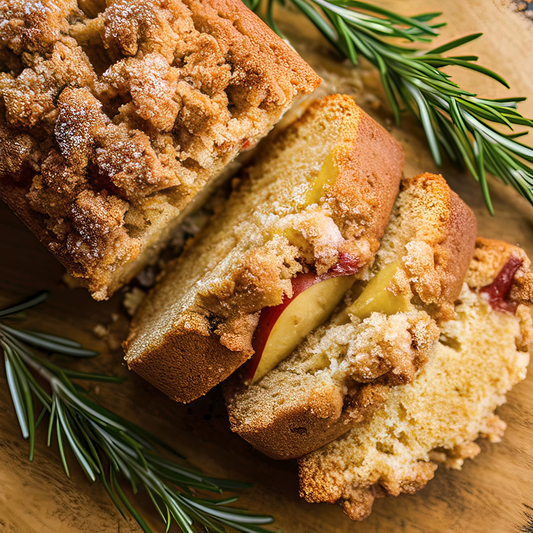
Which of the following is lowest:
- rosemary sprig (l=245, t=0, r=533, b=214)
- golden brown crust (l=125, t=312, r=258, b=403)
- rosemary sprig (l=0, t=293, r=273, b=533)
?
rosemary sprig (l=0, t=293, r=273, b=533)

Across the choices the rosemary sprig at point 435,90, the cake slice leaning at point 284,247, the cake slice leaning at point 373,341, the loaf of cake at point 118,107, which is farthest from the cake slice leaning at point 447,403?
the loaf of cake at point 118,107

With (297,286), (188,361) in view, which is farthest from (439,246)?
(188,361)

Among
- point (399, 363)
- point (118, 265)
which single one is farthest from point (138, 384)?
point (399, 363)

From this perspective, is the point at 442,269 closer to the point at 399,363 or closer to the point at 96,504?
the point at 399,363

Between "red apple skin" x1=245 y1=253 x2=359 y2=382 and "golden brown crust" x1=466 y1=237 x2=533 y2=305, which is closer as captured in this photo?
"red apple skin" x1=245 y1=253 x2=359 y2=382

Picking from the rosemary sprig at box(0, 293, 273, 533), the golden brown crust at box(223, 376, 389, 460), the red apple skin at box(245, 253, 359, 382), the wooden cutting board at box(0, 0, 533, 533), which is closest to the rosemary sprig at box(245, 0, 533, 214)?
the wooden cutting board at box(0, 0, 533, 533)

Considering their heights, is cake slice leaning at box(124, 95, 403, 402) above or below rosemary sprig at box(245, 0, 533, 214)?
below

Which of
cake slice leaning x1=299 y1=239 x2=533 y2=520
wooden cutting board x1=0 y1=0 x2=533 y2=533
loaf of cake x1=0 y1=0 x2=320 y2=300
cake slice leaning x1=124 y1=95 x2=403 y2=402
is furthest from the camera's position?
wooden cutting board x1=0 y1=0 x2=533 y2=533

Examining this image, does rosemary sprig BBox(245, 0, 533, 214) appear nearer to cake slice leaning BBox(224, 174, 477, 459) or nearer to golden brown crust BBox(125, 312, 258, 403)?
cake slice leaning BBox(224, 174, 477, 459)
